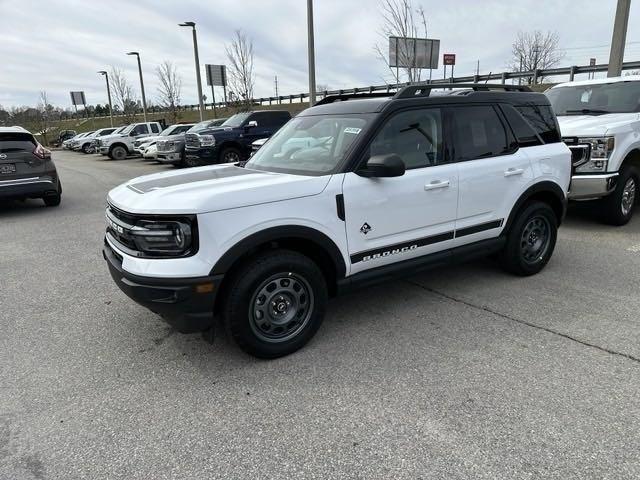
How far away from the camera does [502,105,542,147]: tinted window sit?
458 cm

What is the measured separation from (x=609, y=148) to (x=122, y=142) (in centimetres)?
2478

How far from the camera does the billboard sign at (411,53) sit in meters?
13.8

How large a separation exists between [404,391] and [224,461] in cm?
118

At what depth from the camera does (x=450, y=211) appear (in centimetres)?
409

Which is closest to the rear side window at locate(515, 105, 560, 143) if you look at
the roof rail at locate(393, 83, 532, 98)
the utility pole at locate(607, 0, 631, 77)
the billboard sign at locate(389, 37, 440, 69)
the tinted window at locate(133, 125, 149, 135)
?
the roof rail at locate(393, 83, 532, 98)

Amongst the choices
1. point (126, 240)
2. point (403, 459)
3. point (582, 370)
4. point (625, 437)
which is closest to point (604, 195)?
point (582, 370)

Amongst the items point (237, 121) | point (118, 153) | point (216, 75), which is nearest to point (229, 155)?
point (237, 121)

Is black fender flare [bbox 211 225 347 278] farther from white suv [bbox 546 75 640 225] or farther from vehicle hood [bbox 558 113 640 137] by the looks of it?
vehicle hood [bbox 558 113 640 137]

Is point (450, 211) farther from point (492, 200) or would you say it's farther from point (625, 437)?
point (625, 437)

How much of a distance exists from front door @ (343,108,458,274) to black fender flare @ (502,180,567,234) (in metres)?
0.86

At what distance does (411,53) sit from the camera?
14.3 m

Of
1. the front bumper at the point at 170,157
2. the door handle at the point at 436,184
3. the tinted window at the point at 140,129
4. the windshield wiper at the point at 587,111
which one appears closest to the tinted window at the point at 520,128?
the door handle at the point at 436,184

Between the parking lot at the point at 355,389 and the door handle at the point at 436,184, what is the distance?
1113 mm

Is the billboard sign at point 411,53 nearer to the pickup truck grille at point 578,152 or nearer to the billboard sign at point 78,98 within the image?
the pickup truck grille at point 578,152
